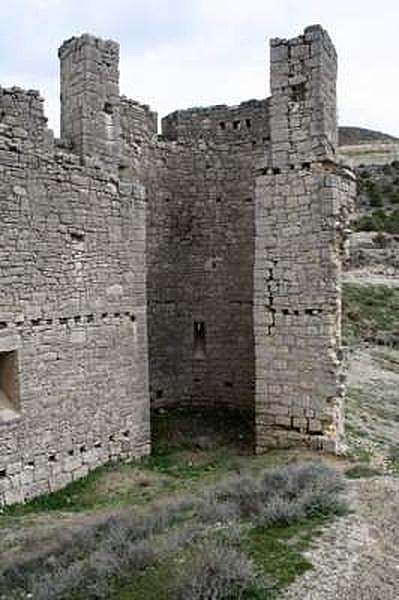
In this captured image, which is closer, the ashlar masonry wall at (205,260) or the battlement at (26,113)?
the battlement at (26,113)

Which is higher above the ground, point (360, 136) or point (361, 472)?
point (360, 136)

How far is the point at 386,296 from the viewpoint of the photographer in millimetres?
29672

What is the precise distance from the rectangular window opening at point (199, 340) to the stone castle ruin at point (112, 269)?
3239mm

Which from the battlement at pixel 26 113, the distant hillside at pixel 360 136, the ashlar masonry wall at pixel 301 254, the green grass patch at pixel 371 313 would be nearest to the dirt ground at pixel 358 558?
the ashlar masonry wall at pixel 301 254

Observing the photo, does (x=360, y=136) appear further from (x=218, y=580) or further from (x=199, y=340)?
(x=218, y=580)

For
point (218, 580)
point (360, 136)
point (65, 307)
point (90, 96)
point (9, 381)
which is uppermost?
point (360, 136)

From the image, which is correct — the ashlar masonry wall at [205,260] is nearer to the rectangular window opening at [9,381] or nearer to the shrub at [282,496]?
the rectangular window opening at [9,381]

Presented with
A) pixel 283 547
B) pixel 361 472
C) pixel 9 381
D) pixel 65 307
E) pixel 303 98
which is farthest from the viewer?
pixel 303 98

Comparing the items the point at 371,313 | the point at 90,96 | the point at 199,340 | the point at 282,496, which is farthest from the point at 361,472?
the point at 371,313

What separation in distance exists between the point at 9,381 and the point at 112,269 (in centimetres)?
255

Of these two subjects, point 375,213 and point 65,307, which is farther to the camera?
point 375,213

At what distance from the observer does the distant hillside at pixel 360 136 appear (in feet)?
258

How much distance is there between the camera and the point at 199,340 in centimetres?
1399

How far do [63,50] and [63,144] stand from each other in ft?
5.48
